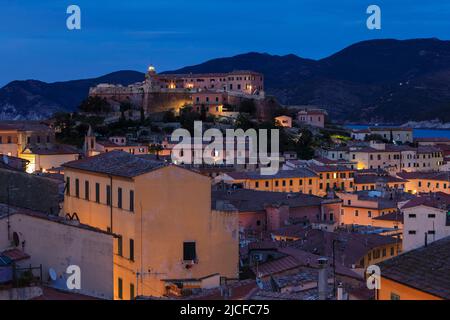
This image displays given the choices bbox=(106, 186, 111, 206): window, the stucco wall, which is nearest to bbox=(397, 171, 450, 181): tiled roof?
bbox=(106, 186, 111, 206): window

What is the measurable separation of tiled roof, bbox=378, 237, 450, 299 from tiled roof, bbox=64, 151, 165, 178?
7.73 meters

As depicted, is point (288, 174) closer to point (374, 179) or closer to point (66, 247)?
point (374, 179)

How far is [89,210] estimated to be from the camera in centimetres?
2067

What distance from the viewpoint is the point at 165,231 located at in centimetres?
1828

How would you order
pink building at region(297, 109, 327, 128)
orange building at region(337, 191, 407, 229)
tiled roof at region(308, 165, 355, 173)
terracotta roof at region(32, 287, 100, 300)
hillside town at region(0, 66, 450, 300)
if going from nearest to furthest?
1. terracotta roof at region(32, 287, 100, 300)
2. hillside town at region(0, 66, 450, 300)
3. orange building at region(337, 191, 407, 229)
4. tiled roof at region(308, 165, 355, 173)
5. pink building at region(297, 109, 327, 128)

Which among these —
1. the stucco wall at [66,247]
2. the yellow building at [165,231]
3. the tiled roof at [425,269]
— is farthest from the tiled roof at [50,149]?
the tiled roof at [425,269]

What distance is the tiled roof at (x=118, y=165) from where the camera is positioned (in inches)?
731

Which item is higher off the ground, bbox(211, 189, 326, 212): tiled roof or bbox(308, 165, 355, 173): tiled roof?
bbox(308, 165, 355, 173): tiled roof

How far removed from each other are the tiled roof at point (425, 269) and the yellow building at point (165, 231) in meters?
6.42

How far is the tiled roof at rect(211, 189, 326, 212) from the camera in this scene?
38.6m

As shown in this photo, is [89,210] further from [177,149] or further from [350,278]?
[177,149]

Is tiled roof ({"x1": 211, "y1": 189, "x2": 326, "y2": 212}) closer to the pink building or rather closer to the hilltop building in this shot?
the hilltop building
